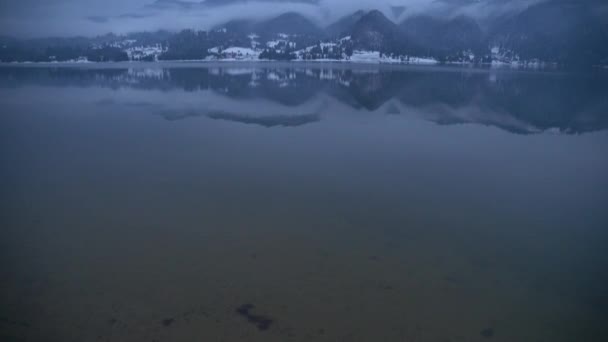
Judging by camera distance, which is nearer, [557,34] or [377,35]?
[557,34]

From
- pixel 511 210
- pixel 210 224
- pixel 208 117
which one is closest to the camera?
pixel 210 224

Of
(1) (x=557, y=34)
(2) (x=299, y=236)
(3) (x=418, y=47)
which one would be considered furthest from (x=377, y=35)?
(2) (x=299, y=236)

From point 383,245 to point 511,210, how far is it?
398 centimetres

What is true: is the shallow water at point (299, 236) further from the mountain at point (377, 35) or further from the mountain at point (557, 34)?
the mountain at point (377, 35)

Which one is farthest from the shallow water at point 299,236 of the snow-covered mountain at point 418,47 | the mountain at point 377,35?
the mountain at point 377,35

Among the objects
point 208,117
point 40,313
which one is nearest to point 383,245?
point 40,313

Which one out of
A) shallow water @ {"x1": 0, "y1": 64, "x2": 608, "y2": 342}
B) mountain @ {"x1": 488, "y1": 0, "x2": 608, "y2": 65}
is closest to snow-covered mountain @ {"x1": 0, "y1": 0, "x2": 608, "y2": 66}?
mountain @ {"x1": 488, "y1": 0, "x2": 608, "y2": 65}

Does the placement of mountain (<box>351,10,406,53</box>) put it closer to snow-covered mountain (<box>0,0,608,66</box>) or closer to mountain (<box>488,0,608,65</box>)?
snow-covered mountain (<box>0,0,608,66</box>)

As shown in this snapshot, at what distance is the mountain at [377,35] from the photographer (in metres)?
149

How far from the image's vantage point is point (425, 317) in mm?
5848

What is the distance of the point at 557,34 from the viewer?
13350 cm

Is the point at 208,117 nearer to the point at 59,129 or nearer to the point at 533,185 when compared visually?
the point at 59,129

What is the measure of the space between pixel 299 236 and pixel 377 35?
173m

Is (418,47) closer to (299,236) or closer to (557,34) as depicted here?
(557,34)
